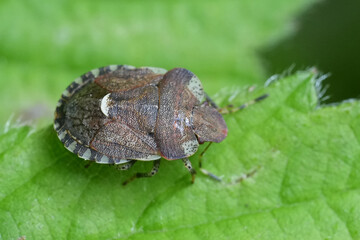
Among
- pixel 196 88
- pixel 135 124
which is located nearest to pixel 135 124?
pixel 135 124

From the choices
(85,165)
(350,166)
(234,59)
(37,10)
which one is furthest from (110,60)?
(350,166)

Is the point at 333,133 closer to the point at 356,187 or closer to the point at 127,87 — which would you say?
the point at 356,187

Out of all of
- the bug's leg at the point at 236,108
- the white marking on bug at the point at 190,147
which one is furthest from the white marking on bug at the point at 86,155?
the bug's leg at the point at 236,108

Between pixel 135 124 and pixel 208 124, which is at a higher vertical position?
pixel 135 124

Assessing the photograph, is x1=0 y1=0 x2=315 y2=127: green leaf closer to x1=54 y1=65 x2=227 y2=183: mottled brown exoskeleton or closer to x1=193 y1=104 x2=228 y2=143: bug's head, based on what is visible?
x1=54 y1=65 x2=227 y2=183: mottled brown exoskeleton

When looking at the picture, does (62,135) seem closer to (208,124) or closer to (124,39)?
(208,124)

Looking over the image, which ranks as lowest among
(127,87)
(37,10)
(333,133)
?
(333,133)

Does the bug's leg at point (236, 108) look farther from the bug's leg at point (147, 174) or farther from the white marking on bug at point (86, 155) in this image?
the white marking on bug at point (86, 155)
